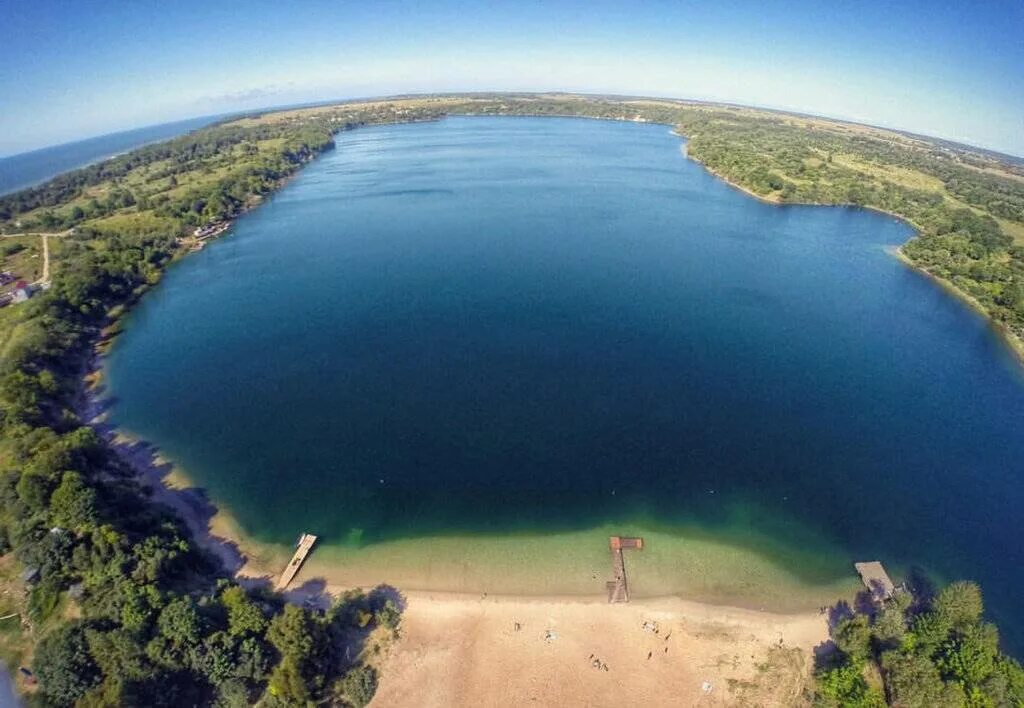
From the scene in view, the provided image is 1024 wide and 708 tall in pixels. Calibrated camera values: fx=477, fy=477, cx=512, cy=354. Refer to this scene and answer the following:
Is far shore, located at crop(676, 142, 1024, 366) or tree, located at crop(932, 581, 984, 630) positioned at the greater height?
far shore, located at crop(676, 142, 1024, 366)

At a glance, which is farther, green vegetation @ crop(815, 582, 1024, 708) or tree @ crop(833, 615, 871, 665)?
tree @ crop(833, 615, 871, 665)

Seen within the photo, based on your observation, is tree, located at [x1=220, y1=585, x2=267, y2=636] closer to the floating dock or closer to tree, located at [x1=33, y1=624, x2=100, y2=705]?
tree, located at [x1=33, y1=624, x2=100, y2=705]

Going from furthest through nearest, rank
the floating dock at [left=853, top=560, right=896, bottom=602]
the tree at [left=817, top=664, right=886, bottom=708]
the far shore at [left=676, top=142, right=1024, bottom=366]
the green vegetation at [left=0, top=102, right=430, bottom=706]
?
the far shore at [left=676, top=142, right=1024, bottom=366]
the floating dock at [left=853, top=560, right=896, bottom=602]
the green vegetation at [left=0, top=102, right=430, bottom=706]
the tree at [left=817, top=664, right=886, bottom=708]

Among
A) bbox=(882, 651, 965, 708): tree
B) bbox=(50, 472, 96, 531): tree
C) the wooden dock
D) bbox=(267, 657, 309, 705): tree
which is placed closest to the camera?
bbox=(882, 651, 965, 708): tree

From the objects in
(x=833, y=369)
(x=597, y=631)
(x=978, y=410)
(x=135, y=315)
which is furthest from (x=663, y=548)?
(x=135, y=315)

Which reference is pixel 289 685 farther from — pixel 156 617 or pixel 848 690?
pixel 848 690

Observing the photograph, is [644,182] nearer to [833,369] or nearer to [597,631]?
[833,369]

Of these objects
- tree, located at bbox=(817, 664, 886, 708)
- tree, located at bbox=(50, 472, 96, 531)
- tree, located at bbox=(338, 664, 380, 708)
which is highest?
tree, located at bbox=(50, 472, 96, 531)

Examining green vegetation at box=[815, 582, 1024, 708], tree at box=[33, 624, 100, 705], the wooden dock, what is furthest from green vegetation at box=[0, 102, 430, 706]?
green vegetation at box=[815, 582, 1024, 708]

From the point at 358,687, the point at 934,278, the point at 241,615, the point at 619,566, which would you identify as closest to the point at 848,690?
the point at 619,566
